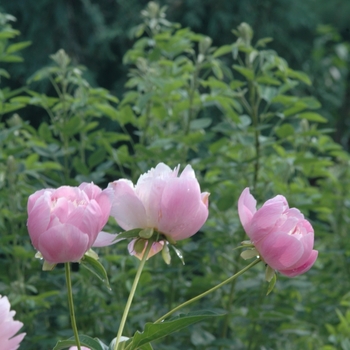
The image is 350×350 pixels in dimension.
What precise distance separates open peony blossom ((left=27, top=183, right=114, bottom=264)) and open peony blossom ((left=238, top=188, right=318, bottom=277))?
0.14 m

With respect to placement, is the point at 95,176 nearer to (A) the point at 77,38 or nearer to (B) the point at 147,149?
(B) the point at 147,149

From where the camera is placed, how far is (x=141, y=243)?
71 cm

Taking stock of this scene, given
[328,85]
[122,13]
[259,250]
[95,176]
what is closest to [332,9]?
[328,85]

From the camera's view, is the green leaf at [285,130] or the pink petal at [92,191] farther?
the green leaf at [285,130]

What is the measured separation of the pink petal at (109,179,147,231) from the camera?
0.68 m

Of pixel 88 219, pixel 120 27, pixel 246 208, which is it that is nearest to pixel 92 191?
pixel 88 219

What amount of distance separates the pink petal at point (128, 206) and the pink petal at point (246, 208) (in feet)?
0.31

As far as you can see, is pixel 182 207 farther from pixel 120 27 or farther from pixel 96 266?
pixel 120 27

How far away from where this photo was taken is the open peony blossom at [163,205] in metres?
0.67

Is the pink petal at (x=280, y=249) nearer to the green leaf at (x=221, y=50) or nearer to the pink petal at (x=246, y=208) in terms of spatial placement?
the pink petal at (x=246, y=208)

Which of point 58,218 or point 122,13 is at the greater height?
point 58,218

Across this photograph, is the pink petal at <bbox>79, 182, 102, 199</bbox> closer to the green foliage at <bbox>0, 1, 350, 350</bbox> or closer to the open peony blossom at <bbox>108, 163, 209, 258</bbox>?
the open peony blossom at <bbox>108, 163, 209, 258</bbox>

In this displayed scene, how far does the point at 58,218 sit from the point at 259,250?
7.5 inches

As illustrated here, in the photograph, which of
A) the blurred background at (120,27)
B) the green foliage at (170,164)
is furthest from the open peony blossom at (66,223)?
the blurred background at (120,27)
